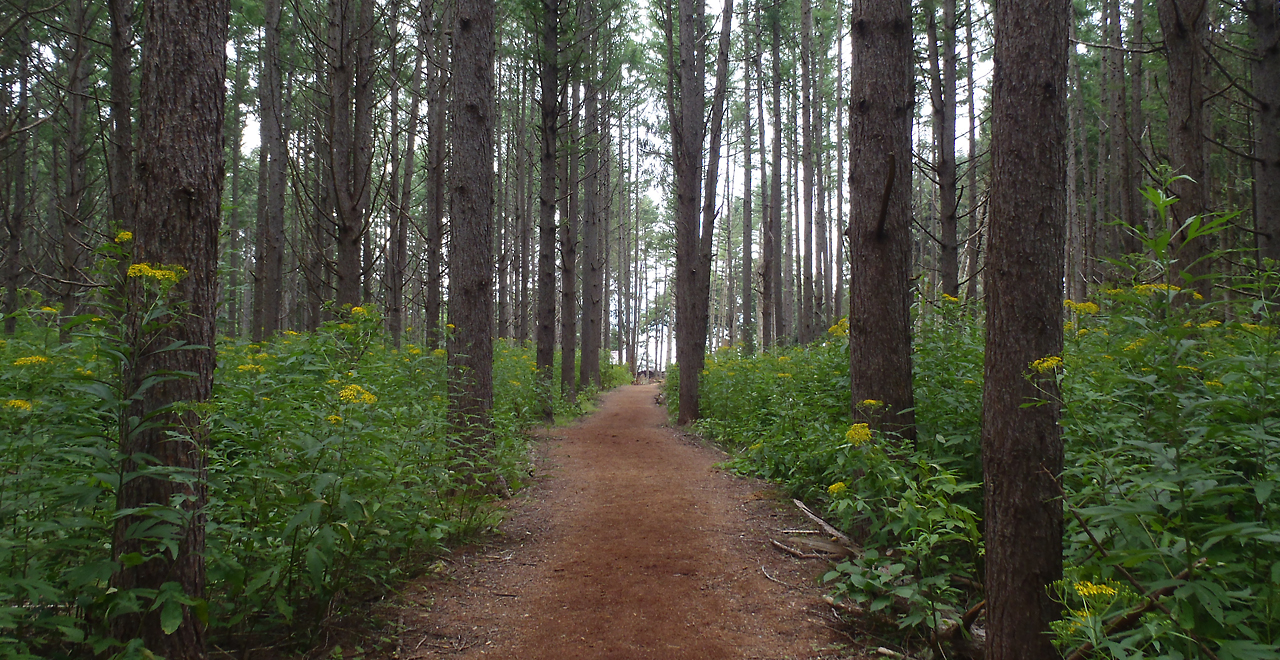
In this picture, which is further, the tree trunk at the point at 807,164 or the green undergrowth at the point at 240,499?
the tree trunk at the point at 807,164

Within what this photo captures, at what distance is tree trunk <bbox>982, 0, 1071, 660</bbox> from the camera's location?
263 cm

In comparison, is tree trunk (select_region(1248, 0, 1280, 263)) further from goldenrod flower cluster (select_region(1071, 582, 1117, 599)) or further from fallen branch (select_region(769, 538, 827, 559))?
goldenrod flower cluster (select_region(1071, 582, 1117, 599))

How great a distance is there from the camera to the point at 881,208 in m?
4.72

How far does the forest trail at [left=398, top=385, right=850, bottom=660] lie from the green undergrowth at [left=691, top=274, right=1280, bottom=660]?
0.50m

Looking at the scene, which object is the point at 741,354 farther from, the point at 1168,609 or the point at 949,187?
the point at 1168,609

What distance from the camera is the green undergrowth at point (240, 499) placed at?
219cm

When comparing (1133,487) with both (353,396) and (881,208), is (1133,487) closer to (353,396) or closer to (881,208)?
(881,208)

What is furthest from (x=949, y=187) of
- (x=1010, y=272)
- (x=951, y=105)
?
(x=1010, y=272)

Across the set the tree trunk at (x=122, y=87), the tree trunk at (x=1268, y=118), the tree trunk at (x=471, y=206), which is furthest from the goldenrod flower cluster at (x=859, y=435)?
the tree trunk at (x=122, y=87)

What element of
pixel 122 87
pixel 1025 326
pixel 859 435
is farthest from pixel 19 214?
pixel 1025 326

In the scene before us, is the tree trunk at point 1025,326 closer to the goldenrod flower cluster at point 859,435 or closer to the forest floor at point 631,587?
the goldenrod flower cluster at point 859,435

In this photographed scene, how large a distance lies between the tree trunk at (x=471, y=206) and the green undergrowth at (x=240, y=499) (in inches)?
71.8

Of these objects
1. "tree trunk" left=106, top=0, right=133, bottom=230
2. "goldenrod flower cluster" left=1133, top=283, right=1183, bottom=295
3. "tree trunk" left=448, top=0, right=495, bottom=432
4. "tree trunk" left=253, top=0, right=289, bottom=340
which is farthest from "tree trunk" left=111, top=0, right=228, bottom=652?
"tree trunk" left=253, top=0, right=289, bottom=340

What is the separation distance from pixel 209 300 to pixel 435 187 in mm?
9534
